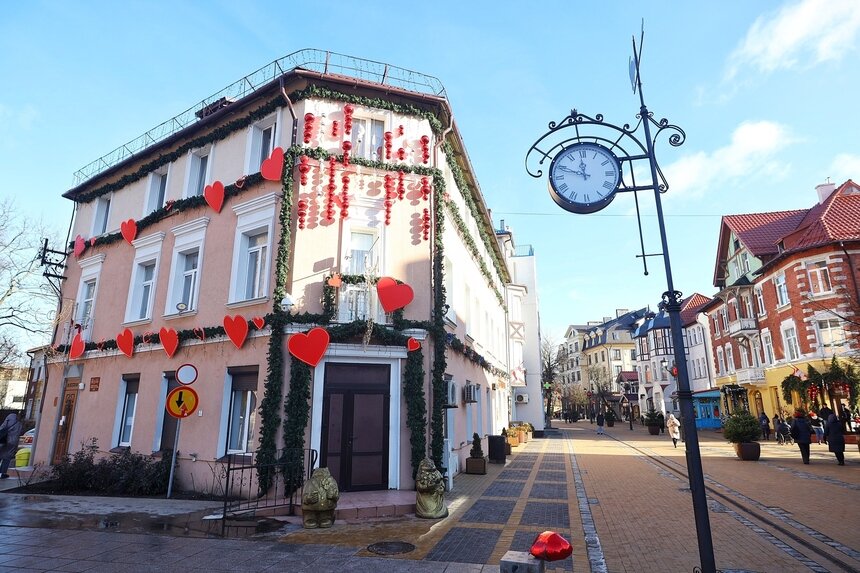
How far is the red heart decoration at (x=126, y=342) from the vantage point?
46.8 feet

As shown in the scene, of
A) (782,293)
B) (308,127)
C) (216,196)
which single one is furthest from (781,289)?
(216,196)

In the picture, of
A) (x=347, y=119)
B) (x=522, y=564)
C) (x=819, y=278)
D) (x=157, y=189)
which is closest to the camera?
(x=522, y=564)

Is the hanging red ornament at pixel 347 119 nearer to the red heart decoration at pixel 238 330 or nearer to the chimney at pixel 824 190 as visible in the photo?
the red heart decoration at pixel 238 330

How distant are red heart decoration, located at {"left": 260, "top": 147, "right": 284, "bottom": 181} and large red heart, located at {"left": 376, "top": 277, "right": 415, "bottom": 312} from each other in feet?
12.4

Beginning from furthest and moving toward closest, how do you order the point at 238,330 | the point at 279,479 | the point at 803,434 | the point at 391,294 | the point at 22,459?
the point at 22,459
the point at 803,434
the point at 391,294
the point at 238,330
the point at 279,479

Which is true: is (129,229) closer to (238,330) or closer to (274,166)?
(274,166)

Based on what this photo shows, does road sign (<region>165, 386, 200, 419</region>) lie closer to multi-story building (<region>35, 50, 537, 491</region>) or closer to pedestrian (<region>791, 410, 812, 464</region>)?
multi-story building (<region>35, 50, 537, 491</region>)

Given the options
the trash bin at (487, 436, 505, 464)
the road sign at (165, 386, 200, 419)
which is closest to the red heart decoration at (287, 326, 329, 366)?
the road sign at (165, 386, 200, 419)

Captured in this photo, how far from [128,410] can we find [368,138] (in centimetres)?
1097

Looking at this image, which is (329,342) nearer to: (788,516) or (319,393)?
(319,393)

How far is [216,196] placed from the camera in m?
13.2

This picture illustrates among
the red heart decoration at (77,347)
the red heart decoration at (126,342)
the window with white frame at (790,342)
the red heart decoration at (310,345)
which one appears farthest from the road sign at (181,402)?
the window with white frame at (790,342)

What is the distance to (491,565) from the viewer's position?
6074 millimetres

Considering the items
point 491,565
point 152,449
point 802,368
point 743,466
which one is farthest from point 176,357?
point 802,368
